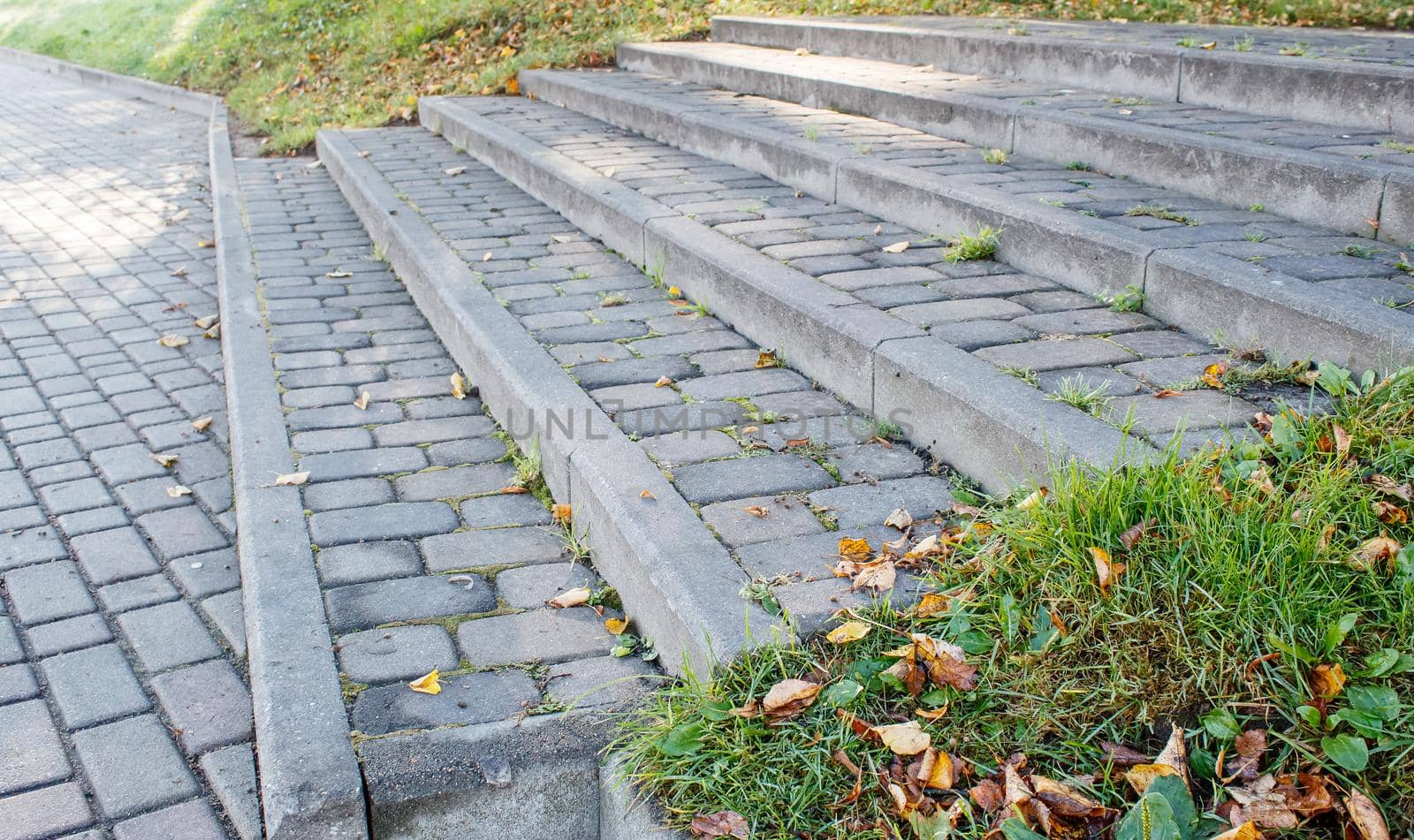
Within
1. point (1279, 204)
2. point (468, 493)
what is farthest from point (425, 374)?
point (1279, 204)

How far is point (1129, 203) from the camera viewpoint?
4.43 meters

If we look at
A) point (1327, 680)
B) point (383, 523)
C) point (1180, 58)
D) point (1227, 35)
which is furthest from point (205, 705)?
point (1227, 35)

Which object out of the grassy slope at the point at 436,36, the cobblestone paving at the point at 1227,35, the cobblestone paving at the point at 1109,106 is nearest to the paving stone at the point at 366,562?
the cobblestone paving at the point at 1109,106

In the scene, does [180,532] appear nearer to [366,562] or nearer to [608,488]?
[366,562]

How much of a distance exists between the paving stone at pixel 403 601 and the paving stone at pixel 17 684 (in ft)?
2.46

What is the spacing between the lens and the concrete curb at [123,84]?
13562 mm

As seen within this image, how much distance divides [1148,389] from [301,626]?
231 cm

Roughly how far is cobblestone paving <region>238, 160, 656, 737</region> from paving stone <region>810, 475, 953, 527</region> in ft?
2.22

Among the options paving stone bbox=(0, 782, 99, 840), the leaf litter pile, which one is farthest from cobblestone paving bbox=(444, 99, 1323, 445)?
paving stone bbox=(0, 782, 99, 840)

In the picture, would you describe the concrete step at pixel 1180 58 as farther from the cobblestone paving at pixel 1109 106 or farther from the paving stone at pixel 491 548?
the paving stone at pixel 491 548

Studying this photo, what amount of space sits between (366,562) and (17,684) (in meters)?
0.89

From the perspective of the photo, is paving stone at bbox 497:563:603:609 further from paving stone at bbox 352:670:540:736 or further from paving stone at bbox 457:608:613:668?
paving stone at bbox 352:670:540:736

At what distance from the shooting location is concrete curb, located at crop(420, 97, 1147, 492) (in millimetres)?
2873

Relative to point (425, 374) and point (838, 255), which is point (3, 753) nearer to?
point (425, 374)
